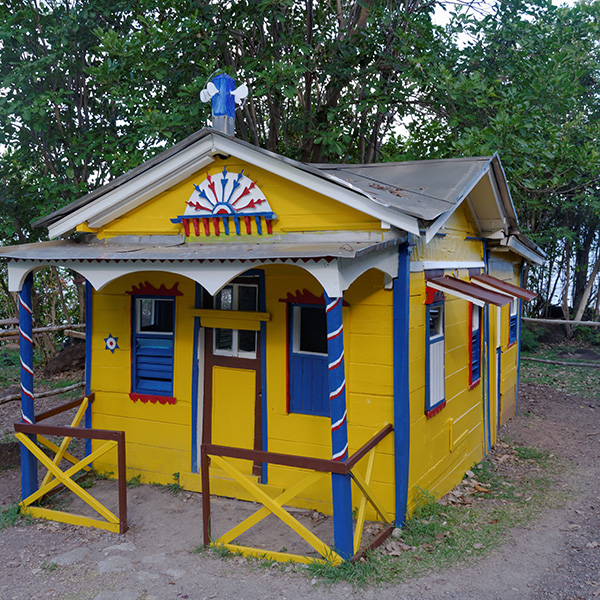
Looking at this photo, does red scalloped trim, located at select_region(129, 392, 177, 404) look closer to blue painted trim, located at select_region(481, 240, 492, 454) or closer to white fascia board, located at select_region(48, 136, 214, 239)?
white fascia board, located at select_region(48, 136, 214, 239)

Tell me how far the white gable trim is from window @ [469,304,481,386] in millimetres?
3190

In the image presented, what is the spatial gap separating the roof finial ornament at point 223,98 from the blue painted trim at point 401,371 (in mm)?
2573

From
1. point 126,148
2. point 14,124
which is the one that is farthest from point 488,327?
point 14,124

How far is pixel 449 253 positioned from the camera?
24.3 feet

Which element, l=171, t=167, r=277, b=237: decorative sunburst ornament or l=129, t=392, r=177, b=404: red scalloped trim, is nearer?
l=171, t=167, r=277, b=237: decorative sunburst ornament

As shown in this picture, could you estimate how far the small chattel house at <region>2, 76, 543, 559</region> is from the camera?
5617mm

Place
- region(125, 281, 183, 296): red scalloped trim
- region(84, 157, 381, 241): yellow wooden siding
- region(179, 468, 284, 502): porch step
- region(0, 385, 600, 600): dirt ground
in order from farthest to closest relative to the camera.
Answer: region(125, 281, 183, 296): red scalloped trim
region(179, 468, 284, 502): porch step
region(84, 157, 381, 241): yellow wooden siding
region(0, 385, 600, 600): dirt ground

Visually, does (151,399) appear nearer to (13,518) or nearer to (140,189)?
(13,518)

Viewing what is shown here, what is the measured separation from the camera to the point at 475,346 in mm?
8609

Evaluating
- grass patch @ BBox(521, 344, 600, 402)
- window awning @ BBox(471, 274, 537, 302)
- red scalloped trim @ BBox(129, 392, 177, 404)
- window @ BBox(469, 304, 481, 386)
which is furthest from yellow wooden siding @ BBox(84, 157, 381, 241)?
grass patch @ BBox(521, 344, 600, 402)

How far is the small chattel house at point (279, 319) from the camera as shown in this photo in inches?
221

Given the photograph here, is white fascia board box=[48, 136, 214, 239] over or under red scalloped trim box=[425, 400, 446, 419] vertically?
over

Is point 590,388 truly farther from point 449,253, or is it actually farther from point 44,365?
point 44,365

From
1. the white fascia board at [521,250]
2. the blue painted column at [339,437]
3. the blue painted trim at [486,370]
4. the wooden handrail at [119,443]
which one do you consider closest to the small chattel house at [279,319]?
the blue painted column at [339,437]
